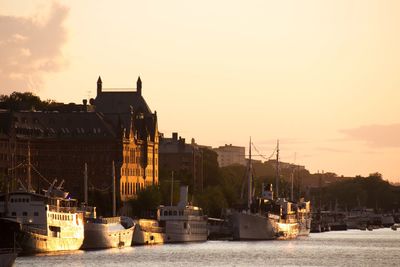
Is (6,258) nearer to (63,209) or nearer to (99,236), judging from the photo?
(63,209)

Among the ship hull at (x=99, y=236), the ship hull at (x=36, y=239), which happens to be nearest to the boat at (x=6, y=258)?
the ship hull at (x=36, y=239)

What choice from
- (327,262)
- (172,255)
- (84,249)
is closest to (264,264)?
(327,262)

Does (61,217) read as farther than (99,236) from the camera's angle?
No

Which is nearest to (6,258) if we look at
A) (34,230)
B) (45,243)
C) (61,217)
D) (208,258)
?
(34,230)

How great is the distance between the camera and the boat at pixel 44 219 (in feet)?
573

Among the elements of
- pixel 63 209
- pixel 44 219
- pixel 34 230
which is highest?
pixel 63 209

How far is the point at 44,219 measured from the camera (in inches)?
7047

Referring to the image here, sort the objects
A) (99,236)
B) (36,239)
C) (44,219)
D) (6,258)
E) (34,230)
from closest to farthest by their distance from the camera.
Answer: (6,258), (34,230), (36,239), (44,219), (99,236)

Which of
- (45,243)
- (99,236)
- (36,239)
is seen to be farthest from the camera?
(99,236)

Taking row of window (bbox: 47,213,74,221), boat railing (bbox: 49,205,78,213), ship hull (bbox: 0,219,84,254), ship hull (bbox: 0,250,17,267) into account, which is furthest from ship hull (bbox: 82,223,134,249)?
ship hull (bbox: 0,250,17,267)

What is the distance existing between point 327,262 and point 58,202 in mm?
31441

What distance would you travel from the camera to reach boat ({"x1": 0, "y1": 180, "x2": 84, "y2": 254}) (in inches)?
6870

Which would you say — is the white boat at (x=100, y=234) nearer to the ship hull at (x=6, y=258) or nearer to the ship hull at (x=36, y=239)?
the ship hull at (x=36, y=239)

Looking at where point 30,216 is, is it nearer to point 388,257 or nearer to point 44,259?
point 44,259
